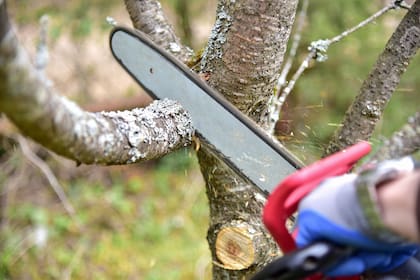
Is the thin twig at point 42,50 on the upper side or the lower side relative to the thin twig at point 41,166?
lower

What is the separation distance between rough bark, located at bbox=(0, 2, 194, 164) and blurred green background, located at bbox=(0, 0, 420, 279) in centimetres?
127

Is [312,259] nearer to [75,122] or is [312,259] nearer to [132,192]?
[75,122]

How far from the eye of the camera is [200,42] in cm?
310

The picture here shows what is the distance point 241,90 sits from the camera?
1.10 meters

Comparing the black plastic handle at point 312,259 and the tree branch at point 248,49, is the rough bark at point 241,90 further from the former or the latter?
the black plastic handle at point 312,259

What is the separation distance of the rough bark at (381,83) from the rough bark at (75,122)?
384 mm

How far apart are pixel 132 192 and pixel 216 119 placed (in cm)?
209

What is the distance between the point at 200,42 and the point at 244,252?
6.78ft

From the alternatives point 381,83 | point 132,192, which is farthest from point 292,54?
point 132,192

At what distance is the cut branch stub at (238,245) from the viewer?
1164 mm

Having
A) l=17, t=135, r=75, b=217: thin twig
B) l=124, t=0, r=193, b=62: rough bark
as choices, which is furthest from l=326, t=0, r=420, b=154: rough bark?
l=17, t=135, r=75, b=217: thin twig

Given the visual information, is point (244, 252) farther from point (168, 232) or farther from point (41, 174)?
point (41, 174)

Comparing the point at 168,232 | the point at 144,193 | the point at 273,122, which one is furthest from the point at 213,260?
the point at 144,193

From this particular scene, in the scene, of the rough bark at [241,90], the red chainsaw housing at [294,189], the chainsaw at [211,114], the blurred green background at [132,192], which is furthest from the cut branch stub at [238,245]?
the blurred green background at [132,192]
